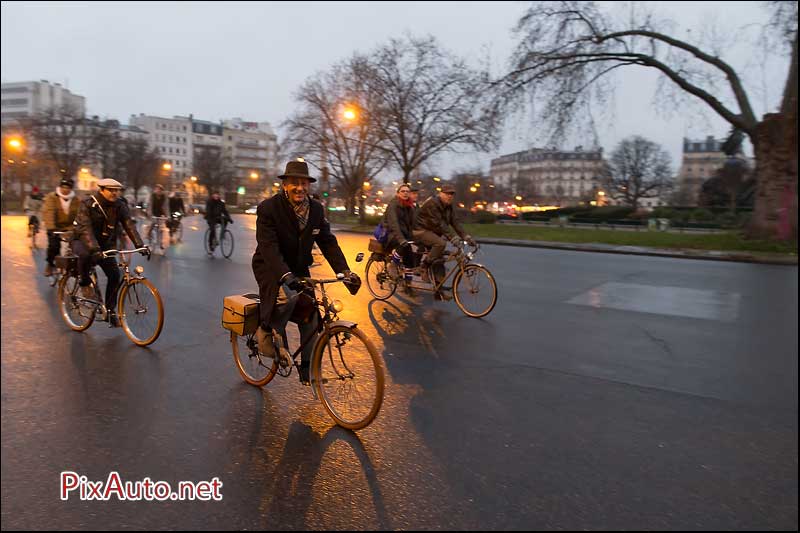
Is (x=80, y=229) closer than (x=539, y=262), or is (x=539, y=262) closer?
(x=80, y=229)

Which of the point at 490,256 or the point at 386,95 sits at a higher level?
the point at 386,95

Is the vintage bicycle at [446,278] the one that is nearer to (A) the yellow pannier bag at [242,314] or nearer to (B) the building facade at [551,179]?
(A) the yellow pannier bag at [242,314]

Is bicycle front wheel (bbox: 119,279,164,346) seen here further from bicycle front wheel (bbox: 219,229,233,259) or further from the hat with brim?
bicycle front wheel (bbox: 219,229,233,259)

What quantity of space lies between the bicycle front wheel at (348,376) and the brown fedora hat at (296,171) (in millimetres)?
1158

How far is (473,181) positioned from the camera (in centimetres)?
7550

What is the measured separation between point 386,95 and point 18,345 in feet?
90.3

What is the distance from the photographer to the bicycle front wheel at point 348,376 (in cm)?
387

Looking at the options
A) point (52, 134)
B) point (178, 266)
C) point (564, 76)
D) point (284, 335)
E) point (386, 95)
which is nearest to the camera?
point (284, 335)

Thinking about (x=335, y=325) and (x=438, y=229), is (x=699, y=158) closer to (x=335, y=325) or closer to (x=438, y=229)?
(x=438, y=229)

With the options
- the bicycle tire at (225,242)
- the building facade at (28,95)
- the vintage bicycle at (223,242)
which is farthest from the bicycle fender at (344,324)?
the building facade at (28,95)

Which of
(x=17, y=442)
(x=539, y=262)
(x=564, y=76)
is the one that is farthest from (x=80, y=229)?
(x=564, y=76)

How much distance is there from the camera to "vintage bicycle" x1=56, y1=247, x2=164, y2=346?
241 inches

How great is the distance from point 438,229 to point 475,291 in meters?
1.27

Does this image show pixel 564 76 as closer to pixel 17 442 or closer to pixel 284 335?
pixel 284 335
